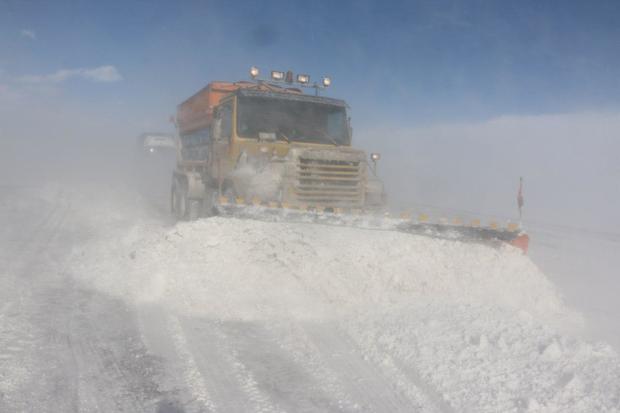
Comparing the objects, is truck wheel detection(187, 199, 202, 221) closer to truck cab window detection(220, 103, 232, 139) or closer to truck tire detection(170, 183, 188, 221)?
truck tire detection(170, 183, 188, 221)

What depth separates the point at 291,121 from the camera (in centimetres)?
828

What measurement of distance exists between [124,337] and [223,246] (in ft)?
5.49

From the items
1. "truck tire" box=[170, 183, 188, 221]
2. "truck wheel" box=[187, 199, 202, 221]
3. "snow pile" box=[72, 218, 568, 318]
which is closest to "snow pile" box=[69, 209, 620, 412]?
"snow pile" box=[72, 218, 568, 318]

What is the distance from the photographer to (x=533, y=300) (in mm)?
5770

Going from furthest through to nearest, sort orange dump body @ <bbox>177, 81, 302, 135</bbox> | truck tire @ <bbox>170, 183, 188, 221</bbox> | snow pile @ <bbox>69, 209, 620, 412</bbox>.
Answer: truck tire @ <bbox>170, 183, 188, 221</bbox> → orange dump body @ <bbox>177, 81, 302, 135</bbox> → snow pile @ <bbox>69, 209, 620, 412</bbox>

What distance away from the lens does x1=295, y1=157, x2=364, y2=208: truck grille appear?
7.20m

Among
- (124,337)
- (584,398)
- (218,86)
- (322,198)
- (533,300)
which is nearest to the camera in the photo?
(584,398)

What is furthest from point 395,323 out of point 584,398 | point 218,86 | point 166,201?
point 166,201

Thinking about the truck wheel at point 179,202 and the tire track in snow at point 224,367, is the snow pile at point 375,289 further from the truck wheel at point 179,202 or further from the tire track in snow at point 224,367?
the truck wheel at point 179,202

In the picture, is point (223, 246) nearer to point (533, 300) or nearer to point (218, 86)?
point (533, 300)

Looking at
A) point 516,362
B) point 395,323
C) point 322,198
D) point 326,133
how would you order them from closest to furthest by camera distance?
point 516,362, point 395,323, point 322,198, point 326,133

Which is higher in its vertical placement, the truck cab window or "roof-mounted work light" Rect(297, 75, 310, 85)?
"roof-mounted work light" Rect(297, 75, 310, 85)

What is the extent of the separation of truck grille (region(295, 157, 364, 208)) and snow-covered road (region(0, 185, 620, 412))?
1.20 metres

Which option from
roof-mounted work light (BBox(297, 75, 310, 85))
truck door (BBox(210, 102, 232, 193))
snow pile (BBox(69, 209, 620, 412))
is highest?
roof-mounted work light (BBox(297, 75, 310, 85))
